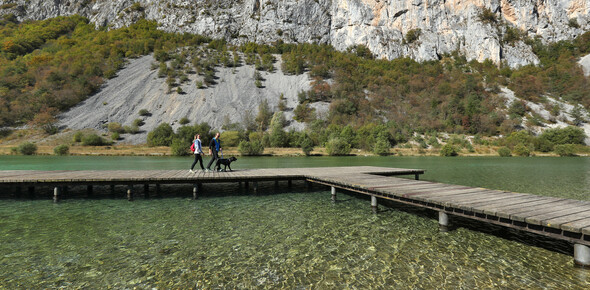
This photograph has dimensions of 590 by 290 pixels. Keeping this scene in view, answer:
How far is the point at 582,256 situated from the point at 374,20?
124609mm

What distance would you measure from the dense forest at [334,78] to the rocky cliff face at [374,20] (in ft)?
17.8

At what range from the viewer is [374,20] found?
116 meters

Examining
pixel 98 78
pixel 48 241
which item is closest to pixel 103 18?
pixel 98 78

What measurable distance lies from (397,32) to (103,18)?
393 feet

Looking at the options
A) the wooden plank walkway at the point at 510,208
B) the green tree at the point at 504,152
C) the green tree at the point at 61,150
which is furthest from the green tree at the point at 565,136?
the green tree at the point at 61,150

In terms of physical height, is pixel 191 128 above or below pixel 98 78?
below

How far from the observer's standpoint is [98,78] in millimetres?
79688

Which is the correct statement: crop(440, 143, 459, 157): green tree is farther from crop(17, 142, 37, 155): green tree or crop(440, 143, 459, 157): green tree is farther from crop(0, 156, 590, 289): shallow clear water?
crop(17, 142, 37, 155): green tree

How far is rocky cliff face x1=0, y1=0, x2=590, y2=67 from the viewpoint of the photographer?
102 m

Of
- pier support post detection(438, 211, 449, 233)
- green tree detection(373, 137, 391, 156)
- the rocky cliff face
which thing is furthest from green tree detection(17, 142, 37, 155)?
the rocky cliff face

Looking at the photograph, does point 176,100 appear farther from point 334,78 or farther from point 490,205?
point 490,205

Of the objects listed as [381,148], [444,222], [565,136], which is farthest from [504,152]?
[444,222]

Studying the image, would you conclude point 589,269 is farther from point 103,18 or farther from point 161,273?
point 103,18

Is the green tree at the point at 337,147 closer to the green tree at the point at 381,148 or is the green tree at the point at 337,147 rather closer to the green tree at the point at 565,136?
the green tree at the point at 381,148
